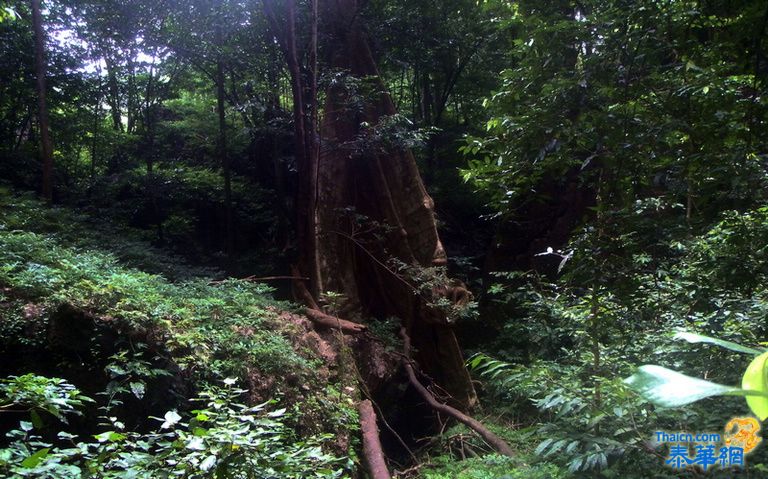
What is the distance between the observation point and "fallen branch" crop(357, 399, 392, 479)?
166 inches

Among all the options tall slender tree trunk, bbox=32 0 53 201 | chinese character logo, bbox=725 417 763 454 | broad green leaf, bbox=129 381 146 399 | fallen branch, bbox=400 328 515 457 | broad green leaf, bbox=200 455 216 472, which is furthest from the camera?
tall slender tree trunk, bbox=32 0 53 201

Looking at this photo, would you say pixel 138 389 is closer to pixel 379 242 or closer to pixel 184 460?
pixel 184 460

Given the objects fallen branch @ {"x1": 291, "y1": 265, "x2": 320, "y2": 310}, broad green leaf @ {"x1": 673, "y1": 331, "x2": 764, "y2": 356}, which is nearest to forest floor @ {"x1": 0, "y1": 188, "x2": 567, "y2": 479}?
fallen branch @ {"x1": 291, "y1": 265, "x2": 320, "y2": 310}

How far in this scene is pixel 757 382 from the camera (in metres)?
0.61

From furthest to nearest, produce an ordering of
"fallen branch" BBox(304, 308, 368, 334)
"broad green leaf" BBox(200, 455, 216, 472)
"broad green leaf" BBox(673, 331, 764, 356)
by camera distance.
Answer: "fallen branch" BBox(304, 308, 368, 334) → "broad green leaf" BBox(200, 455, 216, 472) → "broad green leaf" BBox(673, 331, 764, 356)

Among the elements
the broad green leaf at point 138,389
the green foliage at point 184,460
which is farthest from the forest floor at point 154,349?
the green foliage at point 184,460

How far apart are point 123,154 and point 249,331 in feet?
30.8

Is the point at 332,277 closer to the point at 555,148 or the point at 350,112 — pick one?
the point at 350,112

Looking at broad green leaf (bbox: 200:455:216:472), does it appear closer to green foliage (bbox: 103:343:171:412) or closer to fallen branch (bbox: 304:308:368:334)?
green foliage (bbox: 103:343:171:412)

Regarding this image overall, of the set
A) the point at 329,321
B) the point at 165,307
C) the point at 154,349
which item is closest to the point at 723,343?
the point at 154,349

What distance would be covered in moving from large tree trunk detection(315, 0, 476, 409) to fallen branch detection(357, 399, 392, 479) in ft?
8.51

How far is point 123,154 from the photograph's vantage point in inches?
456

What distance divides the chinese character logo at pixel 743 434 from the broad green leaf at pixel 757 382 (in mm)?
1008

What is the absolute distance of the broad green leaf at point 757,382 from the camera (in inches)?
23.6
